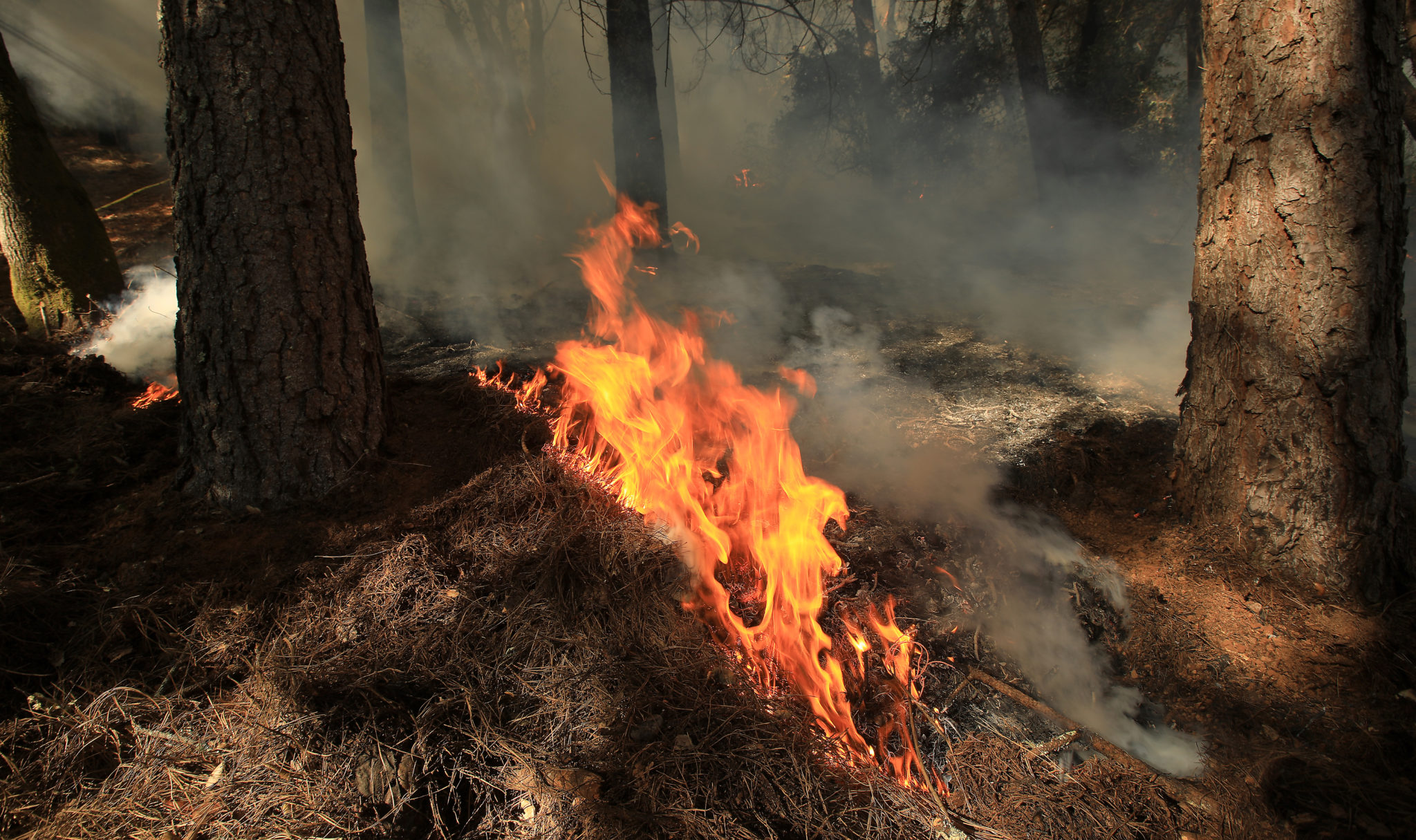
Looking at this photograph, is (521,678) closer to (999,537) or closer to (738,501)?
(738,501)

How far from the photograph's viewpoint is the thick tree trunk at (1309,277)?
8.65 feet

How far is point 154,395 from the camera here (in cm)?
380

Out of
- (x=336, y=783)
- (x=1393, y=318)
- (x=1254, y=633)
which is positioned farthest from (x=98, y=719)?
(x=1393, y=318)

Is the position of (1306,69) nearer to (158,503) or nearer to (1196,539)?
(1196,539)

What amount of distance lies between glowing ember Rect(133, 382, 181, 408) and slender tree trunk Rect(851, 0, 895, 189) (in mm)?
14774

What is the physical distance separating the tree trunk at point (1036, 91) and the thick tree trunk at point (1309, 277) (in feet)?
30.8

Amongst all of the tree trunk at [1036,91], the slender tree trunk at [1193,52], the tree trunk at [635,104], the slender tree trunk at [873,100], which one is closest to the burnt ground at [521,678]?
the tree trunk at [635,104]

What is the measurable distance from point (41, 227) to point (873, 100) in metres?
15.0

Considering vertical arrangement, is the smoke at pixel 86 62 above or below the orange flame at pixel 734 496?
above

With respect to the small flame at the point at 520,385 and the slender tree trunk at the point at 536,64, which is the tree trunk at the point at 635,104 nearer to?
the small flame at the point at 520,385

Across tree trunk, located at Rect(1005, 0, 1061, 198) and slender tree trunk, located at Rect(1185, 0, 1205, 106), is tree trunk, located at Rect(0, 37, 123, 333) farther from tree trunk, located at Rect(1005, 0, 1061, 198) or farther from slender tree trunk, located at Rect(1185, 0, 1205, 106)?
slender tree trunk, located at Rect(1185, 0, 1205, 106)

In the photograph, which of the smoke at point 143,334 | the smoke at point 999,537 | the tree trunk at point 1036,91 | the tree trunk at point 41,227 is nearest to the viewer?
the smoke at point 999,537

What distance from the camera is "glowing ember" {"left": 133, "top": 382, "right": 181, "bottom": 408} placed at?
369 cm

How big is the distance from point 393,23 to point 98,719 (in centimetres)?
1135
